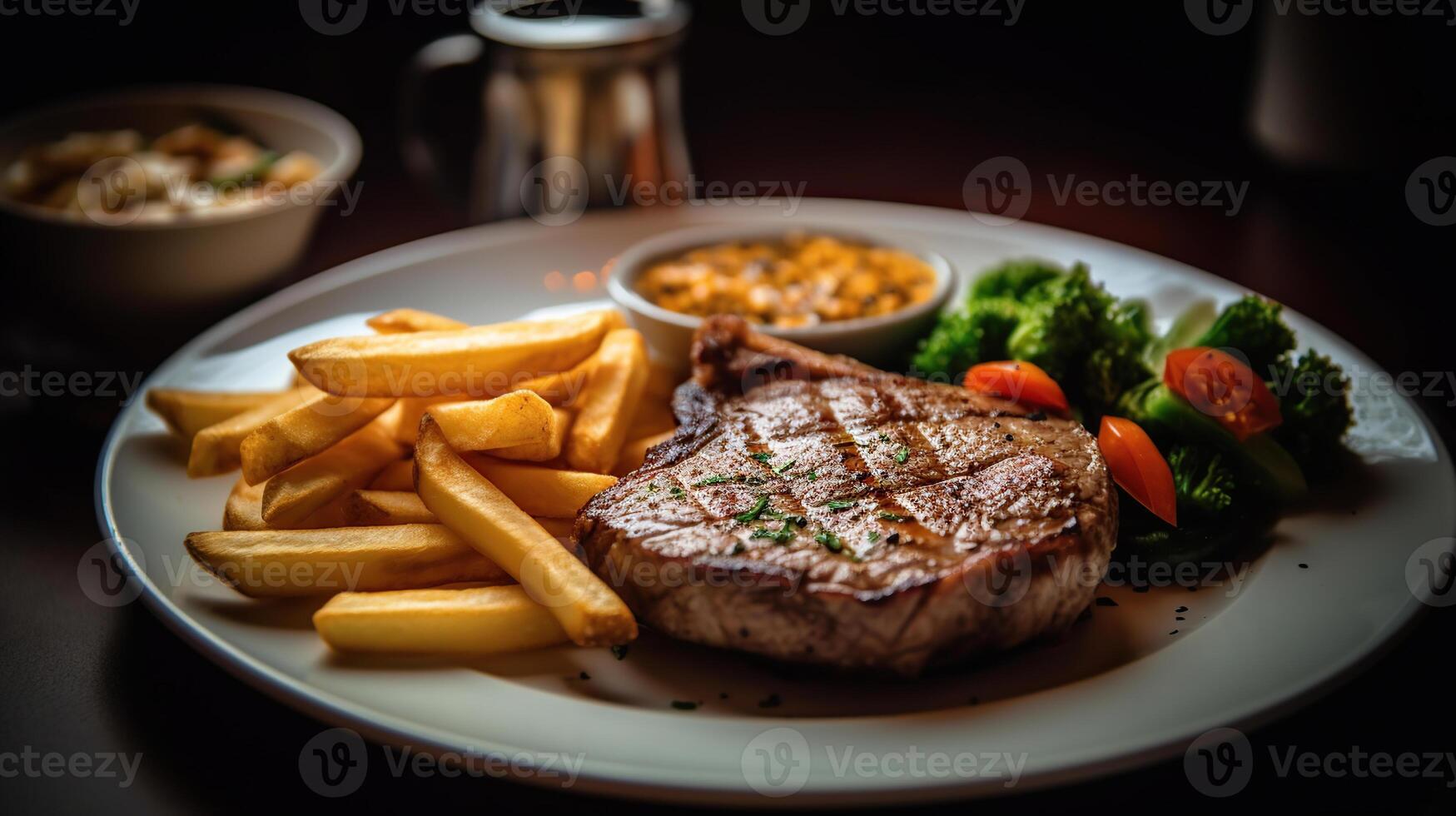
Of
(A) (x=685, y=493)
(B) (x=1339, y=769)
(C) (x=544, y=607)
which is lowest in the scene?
(B) (x=1339, y=769)

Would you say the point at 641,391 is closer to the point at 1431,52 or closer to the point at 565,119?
the point at 565,119

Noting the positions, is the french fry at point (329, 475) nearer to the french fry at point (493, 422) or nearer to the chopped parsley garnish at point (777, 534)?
the french fry at point (493, 422)

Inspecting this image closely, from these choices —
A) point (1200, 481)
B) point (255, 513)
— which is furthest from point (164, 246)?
point (1200, 481)

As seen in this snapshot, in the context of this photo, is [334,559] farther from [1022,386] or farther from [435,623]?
[1022,386]

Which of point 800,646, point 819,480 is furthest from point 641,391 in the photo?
point 800,646

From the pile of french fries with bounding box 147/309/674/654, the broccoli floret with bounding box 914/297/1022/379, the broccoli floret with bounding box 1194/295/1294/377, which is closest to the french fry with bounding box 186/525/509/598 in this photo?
the pile of french fries with bounding box 147/309/674/654

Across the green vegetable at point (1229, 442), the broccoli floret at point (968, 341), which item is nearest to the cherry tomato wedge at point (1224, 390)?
the green vegetable at point (1229, 442)
